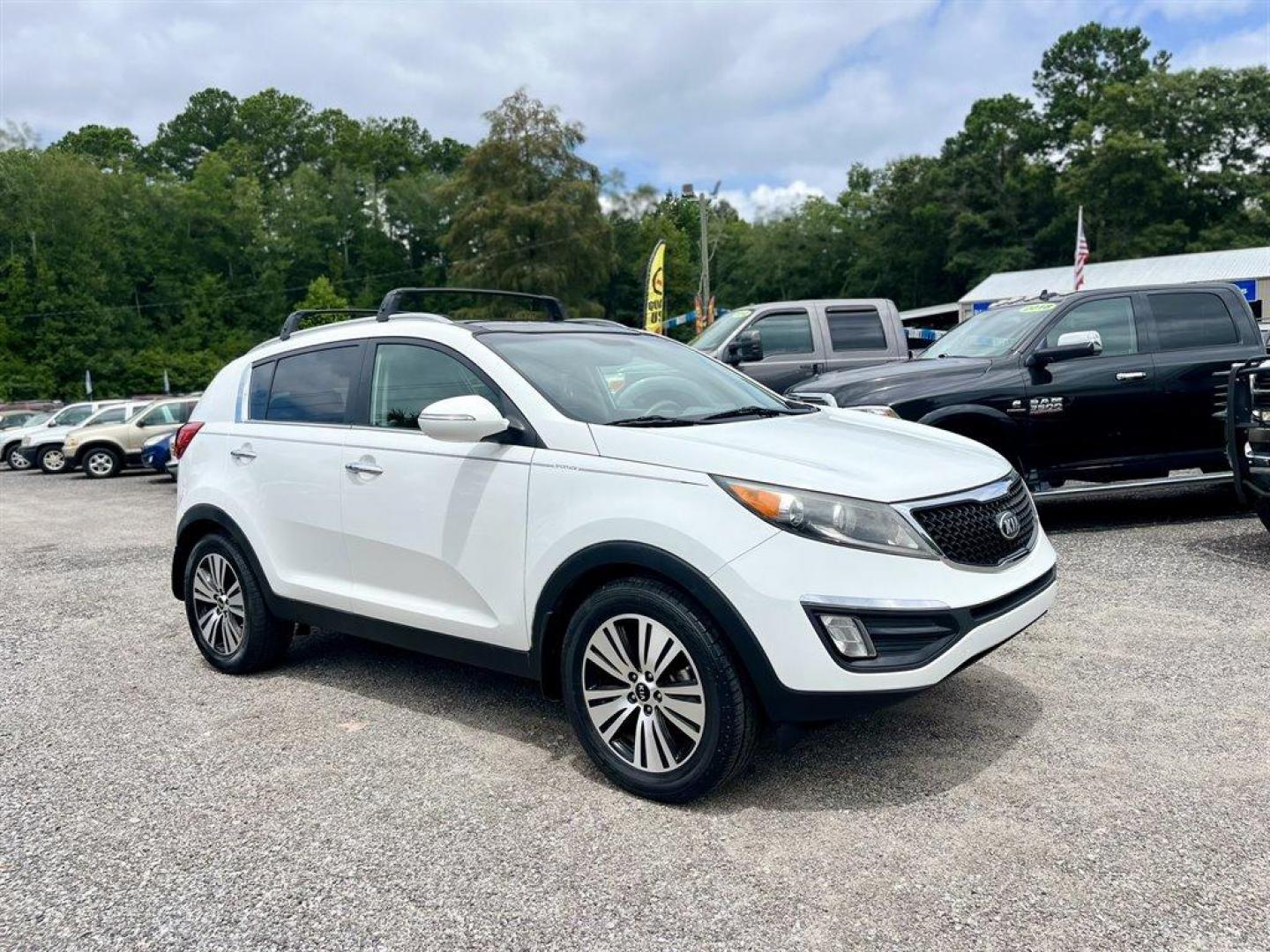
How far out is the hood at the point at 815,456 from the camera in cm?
339

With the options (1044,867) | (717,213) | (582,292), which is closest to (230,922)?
(1044,867)

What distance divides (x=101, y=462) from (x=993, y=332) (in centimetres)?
1995

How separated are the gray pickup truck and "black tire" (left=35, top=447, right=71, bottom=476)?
61.9ft

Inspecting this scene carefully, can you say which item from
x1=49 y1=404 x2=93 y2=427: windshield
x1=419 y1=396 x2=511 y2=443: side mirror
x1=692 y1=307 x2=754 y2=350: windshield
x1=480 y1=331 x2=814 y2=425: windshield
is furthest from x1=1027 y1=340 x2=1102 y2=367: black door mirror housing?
x1=49 y1=404 x2=93 y2=427: windshield

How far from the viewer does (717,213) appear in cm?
9469

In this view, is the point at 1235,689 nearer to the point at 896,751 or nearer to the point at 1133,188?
the point at 896,751

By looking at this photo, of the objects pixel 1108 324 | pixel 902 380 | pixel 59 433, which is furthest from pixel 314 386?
pixel 59 433

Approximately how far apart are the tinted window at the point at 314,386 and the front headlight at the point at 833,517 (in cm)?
223

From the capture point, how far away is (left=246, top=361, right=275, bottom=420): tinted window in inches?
203

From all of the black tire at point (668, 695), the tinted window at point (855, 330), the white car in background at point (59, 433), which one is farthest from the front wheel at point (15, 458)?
the black tire at point (668, 695)

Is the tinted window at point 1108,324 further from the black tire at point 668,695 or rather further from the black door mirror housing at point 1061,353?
the black tire at point 668,695

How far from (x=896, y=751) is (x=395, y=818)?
6.16 feet

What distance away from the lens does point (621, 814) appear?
3.46 metres

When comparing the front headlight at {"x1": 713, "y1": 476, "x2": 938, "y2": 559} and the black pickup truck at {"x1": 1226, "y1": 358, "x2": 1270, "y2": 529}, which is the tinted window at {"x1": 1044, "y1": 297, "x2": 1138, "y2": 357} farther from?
the front headlight at {"x1": 713, "y1": 476, "x2": 938, "y2": 559}
